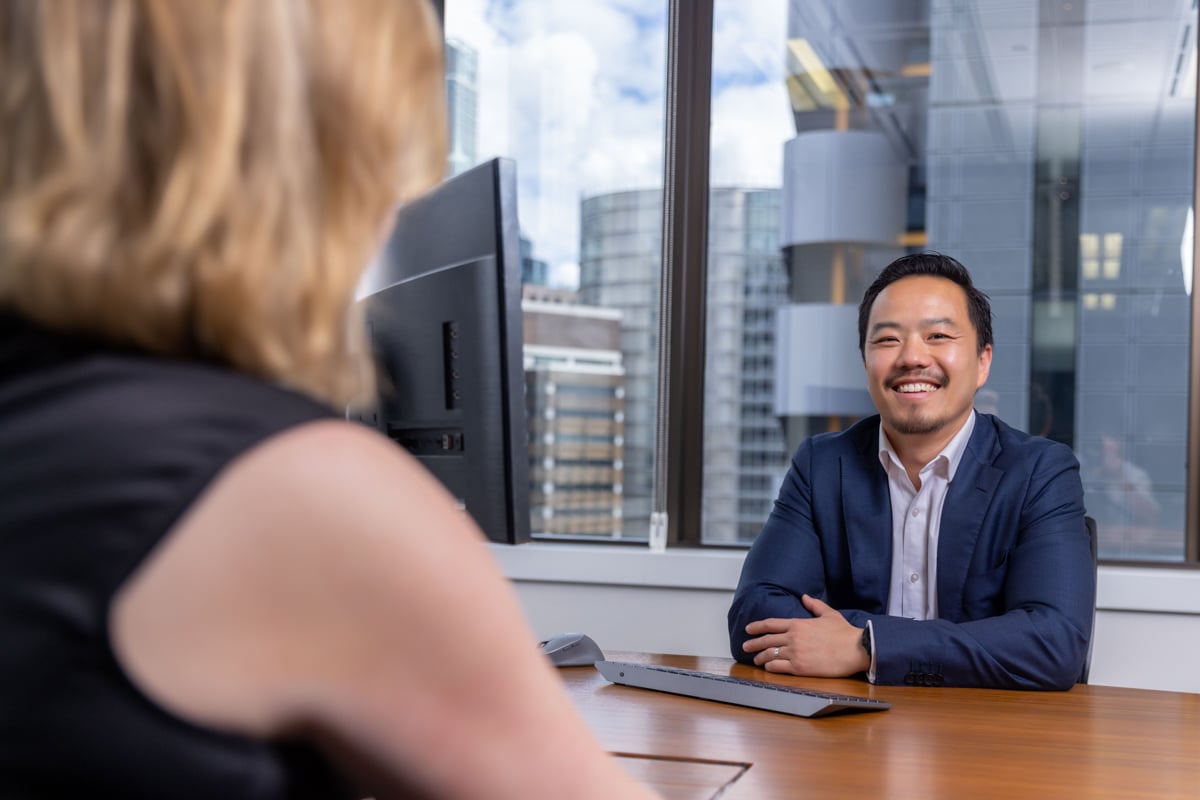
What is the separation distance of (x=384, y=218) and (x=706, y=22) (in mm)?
3264

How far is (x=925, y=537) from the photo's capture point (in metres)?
2.34

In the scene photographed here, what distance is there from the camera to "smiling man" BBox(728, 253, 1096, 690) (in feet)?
6.11

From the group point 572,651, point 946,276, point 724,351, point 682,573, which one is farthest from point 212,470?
point 724,351

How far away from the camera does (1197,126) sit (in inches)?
130

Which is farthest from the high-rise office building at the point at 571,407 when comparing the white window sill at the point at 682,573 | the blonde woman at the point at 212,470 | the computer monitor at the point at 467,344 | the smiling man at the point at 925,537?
the blonde woman at the point at 212,470

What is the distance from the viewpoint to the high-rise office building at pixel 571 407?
3697 millimetres

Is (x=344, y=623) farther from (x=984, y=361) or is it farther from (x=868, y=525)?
(x=984, y=361)

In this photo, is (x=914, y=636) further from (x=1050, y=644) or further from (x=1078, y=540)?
(x=1078, y=540)

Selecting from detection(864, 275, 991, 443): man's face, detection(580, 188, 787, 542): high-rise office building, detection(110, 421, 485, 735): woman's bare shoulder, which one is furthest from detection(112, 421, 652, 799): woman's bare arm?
detection(580, 188, 787, 542): high-rise office building

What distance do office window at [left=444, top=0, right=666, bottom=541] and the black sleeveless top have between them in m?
3.18

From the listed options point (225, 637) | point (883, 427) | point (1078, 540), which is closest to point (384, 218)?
point (225, 637)

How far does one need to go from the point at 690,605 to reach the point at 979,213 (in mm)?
1461

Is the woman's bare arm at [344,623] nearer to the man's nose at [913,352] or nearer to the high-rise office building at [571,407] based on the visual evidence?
the man's nose at [913,352]

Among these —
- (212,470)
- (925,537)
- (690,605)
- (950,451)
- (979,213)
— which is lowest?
(690,605)
